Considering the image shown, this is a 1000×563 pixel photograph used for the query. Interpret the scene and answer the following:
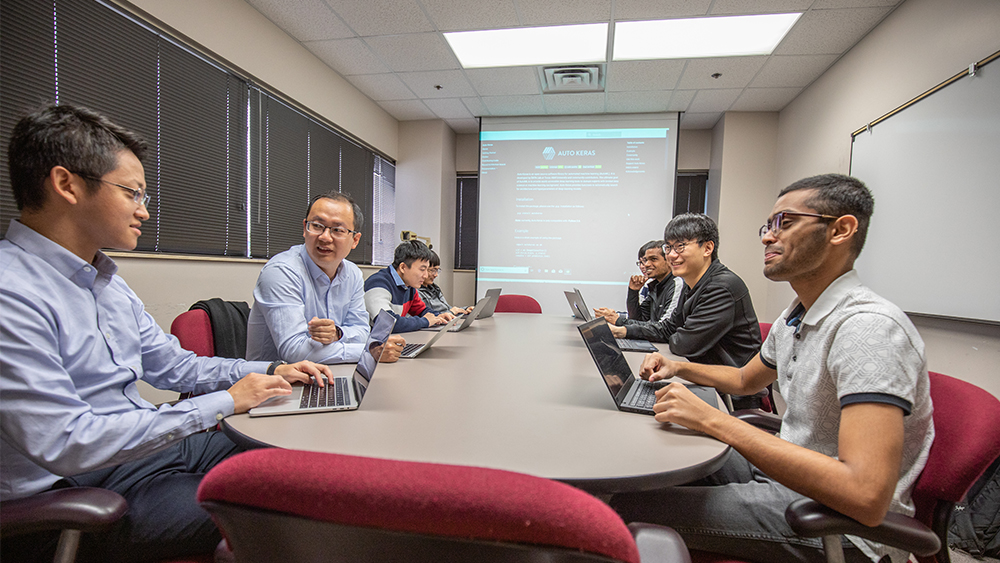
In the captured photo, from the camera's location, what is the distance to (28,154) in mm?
963

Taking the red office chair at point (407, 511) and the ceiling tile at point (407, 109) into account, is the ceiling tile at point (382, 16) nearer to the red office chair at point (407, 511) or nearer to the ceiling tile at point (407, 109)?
the ceiling tile at point (407, 109)

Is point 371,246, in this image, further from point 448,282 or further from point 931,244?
point 931,244

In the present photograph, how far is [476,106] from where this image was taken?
16.1 ft

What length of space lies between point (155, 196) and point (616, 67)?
11.9ft

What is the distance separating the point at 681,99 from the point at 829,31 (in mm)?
1441

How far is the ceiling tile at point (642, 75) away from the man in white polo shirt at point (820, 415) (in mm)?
3076

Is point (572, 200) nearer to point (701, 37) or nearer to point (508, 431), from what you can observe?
point (701, 37)

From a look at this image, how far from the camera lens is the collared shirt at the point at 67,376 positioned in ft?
2.54

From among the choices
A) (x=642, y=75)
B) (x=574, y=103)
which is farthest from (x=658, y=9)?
(x=574, y=103)

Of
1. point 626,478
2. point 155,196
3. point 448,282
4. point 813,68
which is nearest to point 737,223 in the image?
point 813,68

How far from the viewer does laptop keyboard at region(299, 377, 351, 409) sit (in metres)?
1.06

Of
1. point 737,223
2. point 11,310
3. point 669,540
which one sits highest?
point 737,223

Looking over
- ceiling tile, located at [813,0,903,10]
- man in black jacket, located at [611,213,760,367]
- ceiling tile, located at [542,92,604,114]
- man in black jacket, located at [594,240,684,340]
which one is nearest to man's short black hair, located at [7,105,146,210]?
man in black jacket, located at [611,213,760,367]

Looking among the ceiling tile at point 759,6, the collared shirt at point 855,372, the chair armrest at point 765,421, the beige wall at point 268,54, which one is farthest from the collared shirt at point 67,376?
the ceiling tile at point 759,6
